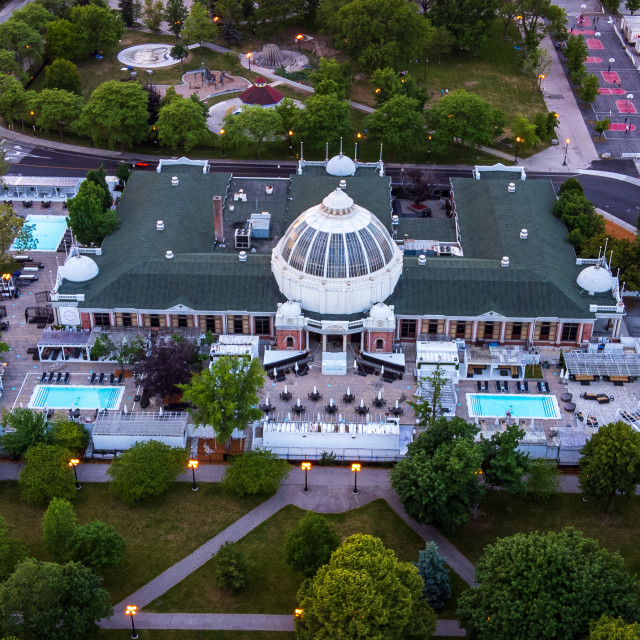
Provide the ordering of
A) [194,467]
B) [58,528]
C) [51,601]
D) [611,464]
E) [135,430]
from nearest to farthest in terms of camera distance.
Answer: [51,601] < [58,528] < [611,464] < [194,467] < [135,430]

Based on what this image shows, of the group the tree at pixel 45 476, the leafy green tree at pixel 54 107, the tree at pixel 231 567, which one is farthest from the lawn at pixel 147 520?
the leafy green tree at pixel 54 107

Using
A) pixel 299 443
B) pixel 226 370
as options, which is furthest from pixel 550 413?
pixel 226 370

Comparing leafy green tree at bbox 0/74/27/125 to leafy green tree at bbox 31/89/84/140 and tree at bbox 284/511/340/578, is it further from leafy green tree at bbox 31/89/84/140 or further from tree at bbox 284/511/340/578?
tree at bbox 284/511/340/578

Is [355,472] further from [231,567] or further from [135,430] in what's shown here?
[135,430]

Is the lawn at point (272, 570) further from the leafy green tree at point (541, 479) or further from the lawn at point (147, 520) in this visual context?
the leafy green tree at point (541, 479)

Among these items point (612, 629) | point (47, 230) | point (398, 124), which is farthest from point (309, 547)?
point (398, 124)
